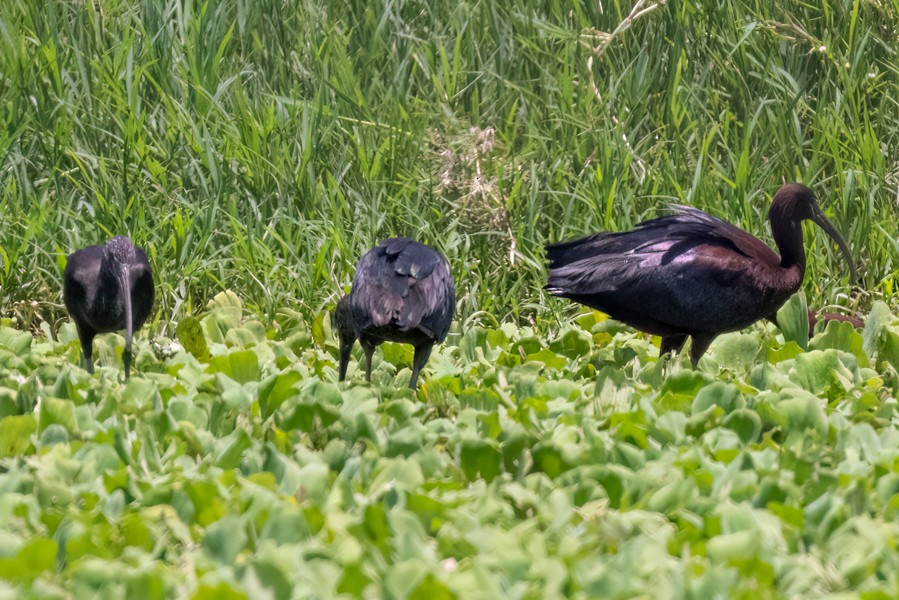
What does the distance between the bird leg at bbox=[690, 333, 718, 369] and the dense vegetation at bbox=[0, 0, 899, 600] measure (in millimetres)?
79

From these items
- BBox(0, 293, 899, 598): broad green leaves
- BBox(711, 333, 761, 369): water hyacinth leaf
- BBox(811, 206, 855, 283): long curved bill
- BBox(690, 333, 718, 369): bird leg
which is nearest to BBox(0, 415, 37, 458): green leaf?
BBox(0, 293, 899, 598): broad green leaves

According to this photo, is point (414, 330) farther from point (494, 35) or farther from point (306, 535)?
point (494, 35)

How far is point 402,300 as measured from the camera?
539 cm

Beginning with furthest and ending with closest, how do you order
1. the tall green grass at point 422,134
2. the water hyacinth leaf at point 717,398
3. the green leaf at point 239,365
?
the tall green grass at point 422,134 → the green leaf at point 239,365 → the water hyacinth leaf at point 717,398

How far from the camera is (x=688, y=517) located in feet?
10.8

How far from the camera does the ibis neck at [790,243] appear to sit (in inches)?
238

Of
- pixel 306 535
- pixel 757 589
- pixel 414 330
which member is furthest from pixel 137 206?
pixel 757 589

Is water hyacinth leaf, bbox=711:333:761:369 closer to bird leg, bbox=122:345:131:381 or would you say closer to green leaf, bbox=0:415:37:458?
bird leg, bbox=122:345:131:381

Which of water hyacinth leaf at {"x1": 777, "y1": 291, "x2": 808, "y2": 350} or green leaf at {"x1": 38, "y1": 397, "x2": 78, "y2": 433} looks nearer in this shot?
green leaf at {"x1": 38, "y1": 397, "x2": 78, "y2": 433}

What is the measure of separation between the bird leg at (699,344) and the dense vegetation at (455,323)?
0.26 ft

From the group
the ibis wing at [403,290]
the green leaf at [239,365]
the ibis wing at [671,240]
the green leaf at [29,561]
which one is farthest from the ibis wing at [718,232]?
the green leaf at [29,561]

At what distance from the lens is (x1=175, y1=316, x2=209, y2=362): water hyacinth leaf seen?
19.6 feet

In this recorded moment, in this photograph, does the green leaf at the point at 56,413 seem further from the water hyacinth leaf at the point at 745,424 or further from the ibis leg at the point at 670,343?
the ibis leg at the point at 670,343

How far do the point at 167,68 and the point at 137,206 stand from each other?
1009 mm
